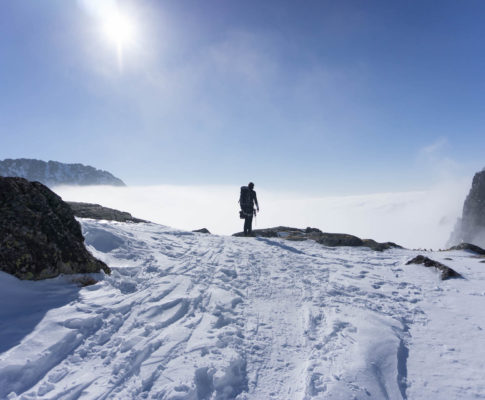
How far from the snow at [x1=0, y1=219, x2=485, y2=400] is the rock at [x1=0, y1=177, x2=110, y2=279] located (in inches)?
11.8

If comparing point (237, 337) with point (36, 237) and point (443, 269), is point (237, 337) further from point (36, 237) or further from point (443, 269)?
point (443, 269)

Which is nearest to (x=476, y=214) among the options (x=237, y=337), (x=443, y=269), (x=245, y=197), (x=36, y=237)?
(x=245, y=197)

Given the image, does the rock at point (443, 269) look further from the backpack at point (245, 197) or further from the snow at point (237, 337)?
the backpack at point (245, 197)

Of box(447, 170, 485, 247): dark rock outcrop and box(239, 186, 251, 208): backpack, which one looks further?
box(447, 170, 485, 247): dark rock outcrop

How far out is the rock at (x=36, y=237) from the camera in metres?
4.95

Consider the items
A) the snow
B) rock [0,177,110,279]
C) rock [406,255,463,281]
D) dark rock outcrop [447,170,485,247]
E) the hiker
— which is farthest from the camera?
dark rock outcrop [447,170,485,247]

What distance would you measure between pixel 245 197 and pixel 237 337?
14445 mm

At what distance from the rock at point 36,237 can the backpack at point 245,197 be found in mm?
12368

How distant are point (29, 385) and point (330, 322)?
444 centimetres

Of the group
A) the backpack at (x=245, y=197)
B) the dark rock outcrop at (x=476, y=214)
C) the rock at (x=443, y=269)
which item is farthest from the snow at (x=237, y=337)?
the dark rock outcrop at (x=476, y=214)

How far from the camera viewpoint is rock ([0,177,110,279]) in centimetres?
495

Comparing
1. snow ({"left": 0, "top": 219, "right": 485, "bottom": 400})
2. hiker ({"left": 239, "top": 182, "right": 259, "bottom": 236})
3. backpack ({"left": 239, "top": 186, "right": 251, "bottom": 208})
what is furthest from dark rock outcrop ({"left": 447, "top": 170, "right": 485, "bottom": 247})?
snow ({"left": 0, "top": 219, "right": 485, "bottom": 400})

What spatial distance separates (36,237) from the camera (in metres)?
5.39

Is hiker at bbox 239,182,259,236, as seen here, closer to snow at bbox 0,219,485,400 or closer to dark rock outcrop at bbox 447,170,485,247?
snow at bbox 0,219,485,400
